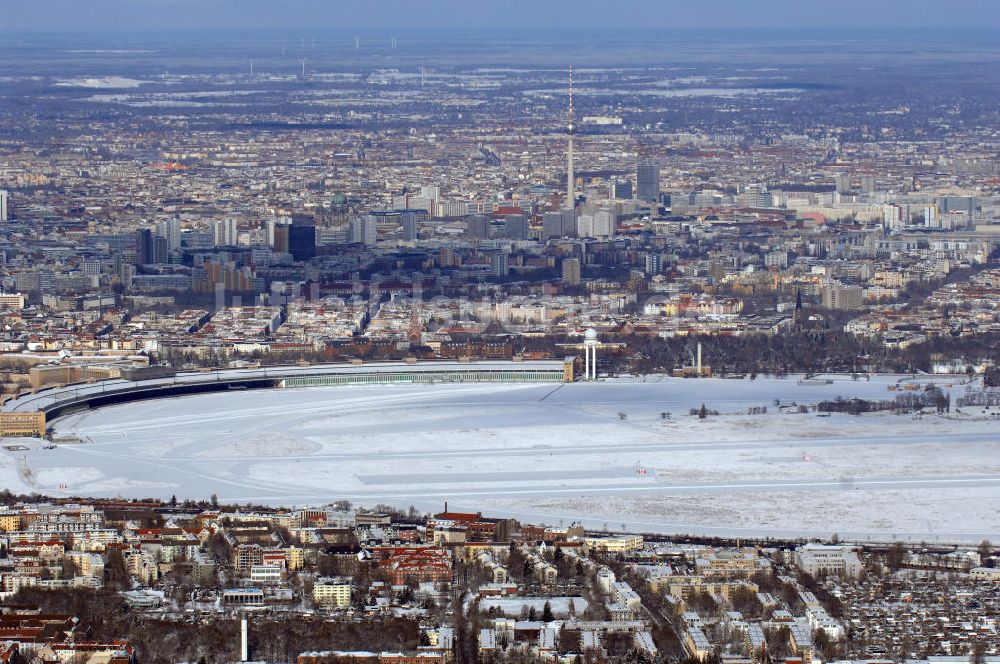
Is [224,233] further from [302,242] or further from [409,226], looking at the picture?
[409,226]

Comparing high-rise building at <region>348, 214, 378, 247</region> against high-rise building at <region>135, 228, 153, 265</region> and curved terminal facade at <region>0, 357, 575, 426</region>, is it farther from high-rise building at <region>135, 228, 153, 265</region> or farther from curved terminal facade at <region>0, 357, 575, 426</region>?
curved terminal facade at <region>0, 357, 575, 426</region>

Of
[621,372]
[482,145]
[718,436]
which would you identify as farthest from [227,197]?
[718,436]

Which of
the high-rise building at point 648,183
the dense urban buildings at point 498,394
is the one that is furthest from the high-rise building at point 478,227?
the high-rise building at point 648,183

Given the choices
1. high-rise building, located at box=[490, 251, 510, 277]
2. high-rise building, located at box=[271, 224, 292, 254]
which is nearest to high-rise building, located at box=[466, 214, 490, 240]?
high-rise building, located at box=[271, 224, 292, 254]

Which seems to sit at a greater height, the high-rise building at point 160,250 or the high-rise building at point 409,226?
the high-rise building at point 160,250

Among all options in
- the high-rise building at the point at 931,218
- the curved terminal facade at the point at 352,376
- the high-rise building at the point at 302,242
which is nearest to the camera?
the curved terminal facade at the point at 352,376

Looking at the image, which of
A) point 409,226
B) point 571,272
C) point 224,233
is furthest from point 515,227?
point 571,272

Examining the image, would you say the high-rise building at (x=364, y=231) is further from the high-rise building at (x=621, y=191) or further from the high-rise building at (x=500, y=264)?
the high-rise building at (x=621, y=191)
